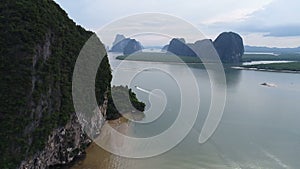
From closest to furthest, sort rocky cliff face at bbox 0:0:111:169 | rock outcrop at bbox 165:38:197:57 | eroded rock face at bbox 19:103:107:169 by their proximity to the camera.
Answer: rocky cliff face at bbox 0:0:111:169 < eroded rock face at bbox 19:103:107:169 < rock outcrop at bbox 165:38:197:57

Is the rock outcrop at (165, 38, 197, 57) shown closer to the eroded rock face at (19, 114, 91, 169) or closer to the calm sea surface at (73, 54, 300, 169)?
the calm sea surface at (73, 54, 300, 169)

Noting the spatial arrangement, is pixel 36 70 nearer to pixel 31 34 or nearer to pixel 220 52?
pixel 31 34

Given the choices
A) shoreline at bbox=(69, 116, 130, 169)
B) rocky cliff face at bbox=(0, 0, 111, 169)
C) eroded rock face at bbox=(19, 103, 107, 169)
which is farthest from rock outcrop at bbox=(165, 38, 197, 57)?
rocky cliff face at bbox=(0, 0, 111, 169)

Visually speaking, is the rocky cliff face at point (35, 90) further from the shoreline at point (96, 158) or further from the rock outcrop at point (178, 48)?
the rock outcrop at point (178, 48)

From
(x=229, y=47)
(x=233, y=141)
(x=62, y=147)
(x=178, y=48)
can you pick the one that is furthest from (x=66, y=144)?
(x=178, y=48)

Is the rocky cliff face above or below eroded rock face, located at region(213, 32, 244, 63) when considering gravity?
below

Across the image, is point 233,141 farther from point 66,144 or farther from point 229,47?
point 229,47
